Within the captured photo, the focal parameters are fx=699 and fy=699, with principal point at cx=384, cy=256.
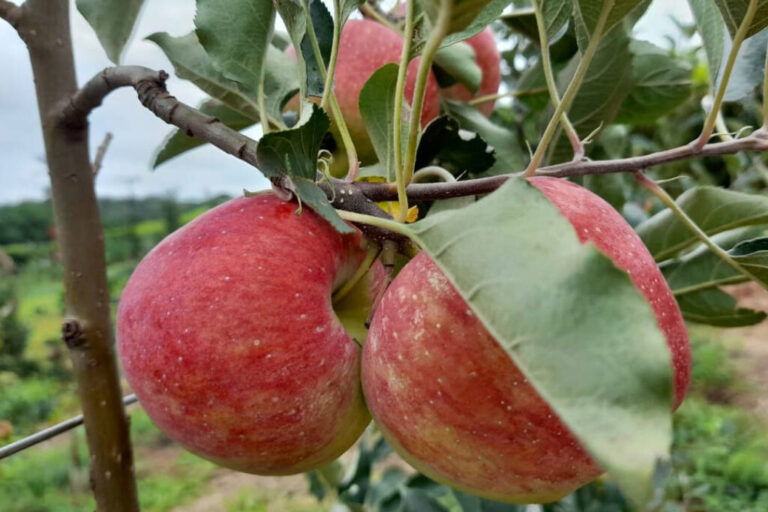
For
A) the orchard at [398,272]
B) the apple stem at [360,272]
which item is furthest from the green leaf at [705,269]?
the apple stem at [360,272]

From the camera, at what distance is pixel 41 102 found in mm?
566

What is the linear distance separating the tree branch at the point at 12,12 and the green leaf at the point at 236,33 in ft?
0.68

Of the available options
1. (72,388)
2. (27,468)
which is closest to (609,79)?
(27,468)

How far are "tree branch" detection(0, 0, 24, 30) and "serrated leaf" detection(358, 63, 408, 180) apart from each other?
0.30 metres

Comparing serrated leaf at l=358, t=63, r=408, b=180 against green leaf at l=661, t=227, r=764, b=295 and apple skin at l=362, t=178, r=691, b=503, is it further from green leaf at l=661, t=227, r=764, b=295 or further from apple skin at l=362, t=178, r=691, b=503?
green leaf at l=661, t=227, r=764, b=295

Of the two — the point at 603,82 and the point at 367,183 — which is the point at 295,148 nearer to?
the point at 367,183

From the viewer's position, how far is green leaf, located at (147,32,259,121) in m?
0.54

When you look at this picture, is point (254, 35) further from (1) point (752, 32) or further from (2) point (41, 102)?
(1) point (752, 32)

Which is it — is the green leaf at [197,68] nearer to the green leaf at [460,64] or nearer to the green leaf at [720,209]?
the green leaf at [460,64]

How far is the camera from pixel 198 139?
2.17 ft

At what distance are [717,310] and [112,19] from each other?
1.90 ft

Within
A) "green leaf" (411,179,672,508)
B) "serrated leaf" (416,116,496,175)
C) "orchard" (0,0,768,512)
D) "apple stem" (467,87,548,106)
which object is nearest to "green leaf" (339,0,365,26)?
"orchard" (0,0,768,512)

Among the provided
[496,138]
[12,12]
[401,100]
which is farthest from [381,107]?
[12,12]

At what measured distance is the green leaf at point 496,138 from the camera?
63 centimetres
